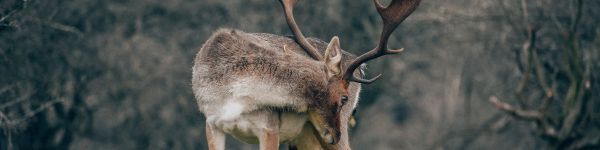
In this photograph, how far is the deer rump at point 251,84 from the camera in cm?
920

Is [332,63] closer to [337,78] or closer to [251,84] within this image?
[337,78]

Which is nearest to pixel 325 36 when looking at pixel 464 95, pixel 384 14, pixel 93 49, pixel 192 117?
pixel 192 117

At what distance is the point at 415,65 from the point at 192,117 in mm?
5005

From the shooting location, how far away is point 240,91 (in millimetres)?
9180

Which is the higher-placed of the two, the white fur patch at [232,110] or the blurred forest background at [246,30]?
the white fur patch at [232,110]

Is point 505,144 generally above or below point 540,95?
below

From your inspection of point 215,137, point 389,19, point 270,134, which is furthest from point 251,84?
point 389,19

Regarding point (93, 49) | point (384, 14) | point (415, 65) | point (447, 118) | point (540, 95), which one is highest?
point (384, 14)

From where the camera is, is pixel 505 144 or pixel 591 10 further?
pixel 505 144

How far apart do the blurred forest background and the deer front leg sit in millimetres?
4496

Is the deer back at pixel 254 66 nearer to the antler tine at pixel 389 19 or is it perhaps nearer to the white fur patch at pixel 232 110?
the white fur patch at pixel 232 110

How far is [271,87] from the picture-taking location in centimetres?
918

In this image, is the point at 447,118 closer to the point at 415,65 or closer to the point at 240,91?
the point at 415,65

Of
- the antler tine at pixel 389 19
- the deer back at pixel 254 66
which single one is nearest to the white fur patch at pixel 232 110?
the deer back at pixel 254 66
